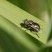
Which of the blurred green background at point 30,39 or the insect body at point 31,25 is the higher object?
the insect body at point 31,25

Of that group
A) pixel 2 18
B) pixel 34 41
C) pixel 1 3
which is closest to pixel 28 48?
pixel 34 41

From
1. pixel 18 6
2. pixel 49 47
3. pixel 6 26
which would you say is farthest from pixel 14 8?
pixel 49 47

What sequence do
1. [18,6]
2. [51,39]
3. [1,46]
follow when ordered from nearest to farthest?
[51,39] → [1,46] → [18,6]

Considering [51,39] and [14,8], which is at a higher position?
[14,8]

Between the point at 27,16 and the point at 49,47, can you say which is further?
the point at 27,16

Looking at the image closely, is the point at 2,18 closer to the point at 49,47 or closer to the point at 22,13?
the point at 22,13

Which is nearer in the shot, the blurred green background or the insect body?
the blurred green background

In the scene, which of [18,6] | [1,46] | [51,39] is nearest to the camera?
[51,39]

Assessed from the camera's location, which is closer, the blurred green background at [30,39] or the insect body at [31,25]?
the blurred green background at [30,39]

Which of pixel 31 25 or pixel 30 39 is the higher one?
pixel 31 25

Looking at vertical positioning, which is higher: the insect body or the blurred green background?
the insect body

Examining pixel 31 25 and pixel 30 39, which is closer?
pixel 30 39
